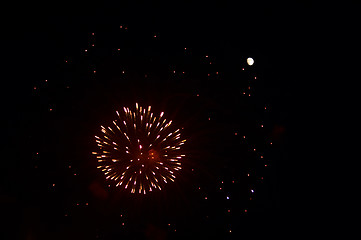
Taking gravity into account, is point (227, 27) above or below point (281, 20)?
below

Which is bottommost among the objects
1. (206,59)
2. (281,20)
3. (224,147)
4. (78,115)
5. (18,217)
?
(18,217)

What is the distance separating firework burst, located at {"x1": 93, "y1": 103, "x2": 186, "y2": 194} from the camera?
2.24 meters

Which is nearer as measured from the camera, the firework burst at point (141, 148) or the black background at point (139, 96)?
the black background at point (139, 96)

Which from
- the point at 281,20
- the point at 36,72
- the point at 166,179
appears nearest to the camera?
the point at 281,20

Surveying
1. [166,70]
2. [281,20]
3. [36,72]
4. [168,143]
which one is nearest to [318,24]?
[281,20]

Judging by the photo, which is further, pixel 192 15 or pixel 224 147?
pixel 224 147

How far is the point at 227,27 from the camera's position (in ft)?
6.92

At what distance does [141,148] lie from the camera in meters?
2.23

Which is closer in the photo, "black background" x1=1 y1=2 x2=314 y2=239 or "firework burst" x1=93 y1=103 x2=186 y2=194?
"black background" x1=1 y1=2 x2=314 y2=239

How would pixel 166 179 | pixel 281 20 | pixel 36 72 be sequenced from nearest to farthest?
pixel 281 20 < pixel 36 72 < pixel 166 179

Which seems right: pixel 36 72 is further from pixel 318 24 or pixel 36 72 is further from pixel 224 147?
pixel 318 24

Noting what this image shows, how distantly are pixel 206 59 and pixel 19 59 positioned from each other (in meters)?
1.05

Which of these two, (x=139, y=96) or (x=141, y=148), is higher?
(x=139, y=96)

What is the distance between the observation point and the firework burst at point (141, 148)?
7.34 feet
